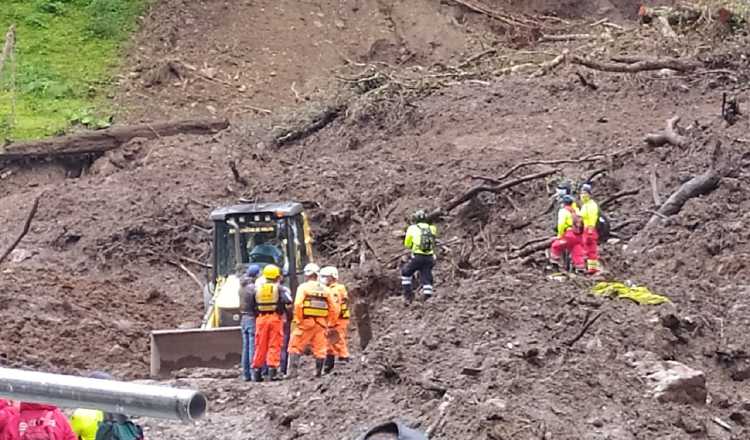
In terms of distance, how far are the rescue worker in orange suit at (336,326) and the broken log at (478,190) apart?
5721 millimetres

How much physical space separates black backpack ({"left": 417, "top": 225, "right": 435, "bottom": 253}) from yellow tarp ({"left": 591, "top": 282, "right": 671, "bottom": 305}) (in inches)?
140

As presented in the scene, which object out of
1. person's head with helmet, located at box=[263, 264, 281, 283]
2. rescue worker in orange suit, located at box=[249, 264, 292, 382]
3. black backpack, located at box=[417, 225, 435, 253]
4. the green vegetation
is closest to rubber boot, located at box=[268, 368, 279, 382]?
rescue worker in orange suit, located at box=[249, 264, 292, 382]

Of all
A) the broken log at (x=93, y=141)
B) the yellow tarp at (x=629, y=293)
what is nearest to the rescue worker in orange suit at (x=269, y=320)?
the yellow tarp at (x=629, y=293)

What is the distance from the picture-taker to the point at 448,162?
20828mm

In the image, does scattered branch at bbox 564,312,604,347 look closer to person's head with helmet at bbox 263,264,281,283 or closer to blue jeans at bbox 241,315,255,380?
person's head with helmet at bbox 263,264,281,283

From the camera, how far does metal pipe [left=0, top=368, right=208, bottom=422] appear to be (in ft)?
12.8

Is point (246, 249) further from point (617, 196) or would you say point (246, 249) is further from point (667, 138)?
point (667, 138)

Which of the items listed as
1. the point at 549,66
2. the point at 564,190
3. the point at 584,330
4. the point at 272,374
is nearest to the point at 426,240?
the point at 564,190

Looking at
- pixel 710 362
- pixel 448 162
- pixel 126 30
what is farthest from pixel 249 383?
pixel 126 30

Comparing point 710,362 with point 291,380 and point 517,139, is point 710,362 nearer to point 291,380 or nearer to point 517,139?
point 291,380

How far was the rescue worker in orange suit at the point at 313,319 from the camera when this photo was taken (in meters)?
12.4

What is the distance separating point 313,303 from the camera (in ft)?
40.7

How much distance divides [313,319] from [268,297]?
54cm

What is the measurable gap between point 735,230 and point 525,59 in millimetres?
13338
